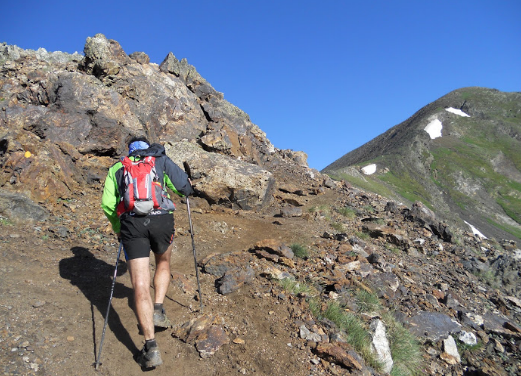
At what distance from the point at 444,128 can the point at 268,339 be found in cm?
→ 7993

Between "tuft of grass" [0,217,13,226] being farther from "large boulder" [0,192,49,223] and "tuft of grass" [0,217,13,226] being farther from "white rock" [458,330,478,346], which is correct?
"white rock" [458,330,478,346]

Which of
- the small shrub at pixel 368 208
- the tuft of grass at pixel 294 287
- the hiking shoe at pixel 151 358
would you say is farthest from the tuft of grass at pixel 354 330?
the small shrub at pixel 368 208

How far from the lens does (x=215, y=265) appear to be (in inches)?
262

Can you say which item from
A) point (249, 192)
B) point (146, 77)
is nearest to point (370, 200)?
point (249, 192)

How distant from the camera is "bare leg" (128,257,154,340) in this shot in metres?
3.99

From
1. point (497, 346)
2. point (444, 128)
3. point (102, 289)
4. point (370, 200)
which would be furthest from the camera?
point (444, 128)

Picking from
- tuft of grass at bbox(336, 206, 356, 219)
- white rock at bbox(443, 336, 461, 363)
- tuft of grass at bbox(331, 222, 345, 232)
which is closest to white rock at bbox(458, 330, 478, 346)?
white rock at bbox(443, 336, 461, 363)

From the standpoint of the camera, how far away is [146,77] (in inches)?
555

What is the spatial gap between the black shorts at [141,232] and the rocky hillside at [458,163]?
35.6 m

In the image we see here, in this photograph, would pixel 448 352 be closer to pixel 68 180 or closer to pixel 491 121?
pixel 68 180

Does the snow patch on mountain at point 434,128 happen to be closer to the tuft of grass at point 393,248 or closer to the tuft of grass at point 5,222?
the tuft of grass at point 393,248

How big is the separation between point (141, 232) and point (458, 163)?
6819cm

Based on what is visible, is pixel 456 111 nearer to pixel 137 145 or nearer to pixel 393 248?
pixel 393 248

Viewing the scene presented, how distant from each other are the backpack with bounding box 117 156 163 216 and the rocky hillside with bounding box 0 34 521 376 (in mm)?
1762
